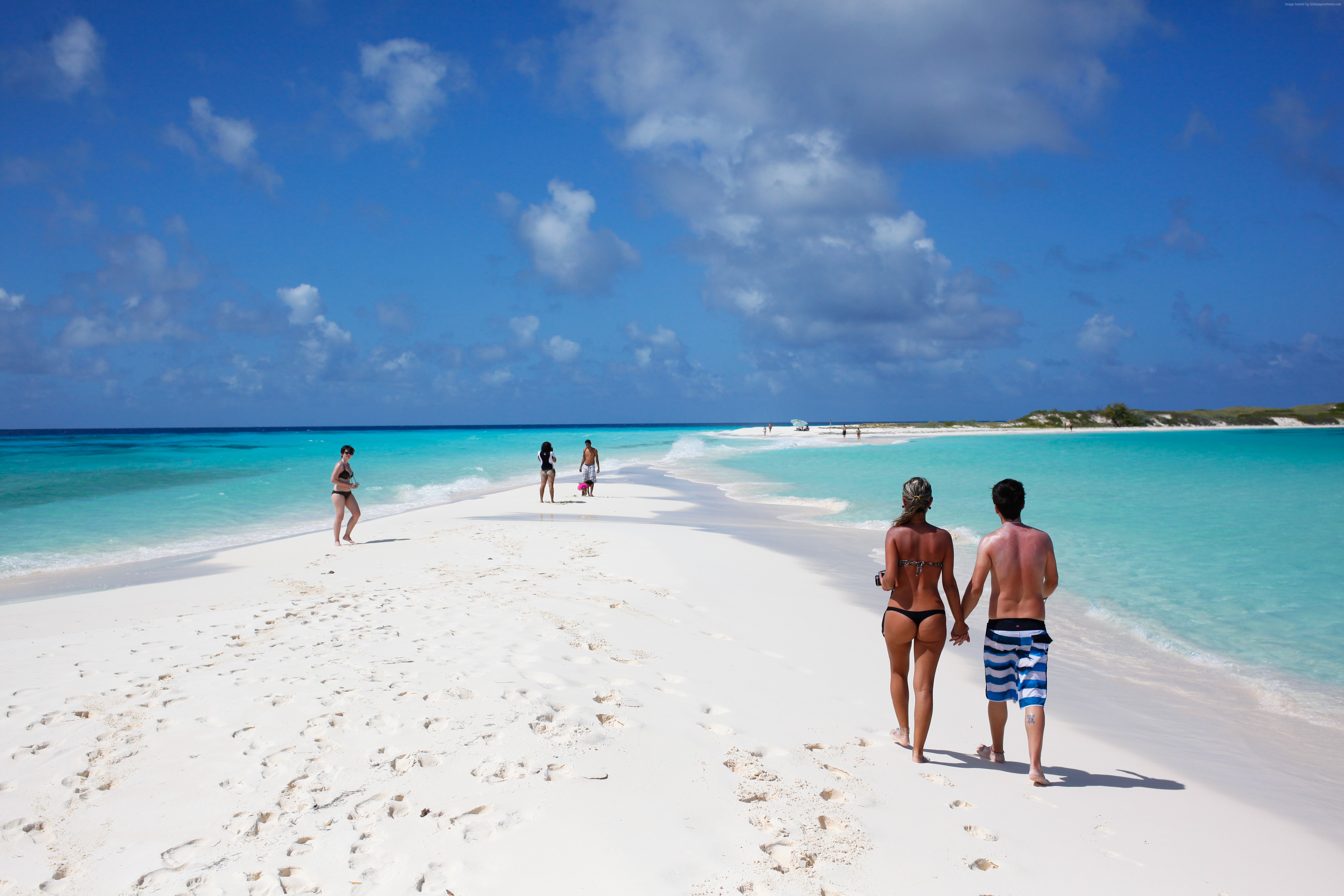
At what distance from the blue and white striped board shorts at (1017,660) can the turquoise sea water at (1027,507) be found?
17.4ft

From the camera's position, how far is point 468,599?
8.60 m

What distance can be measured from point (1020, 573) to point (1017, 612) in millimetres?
262

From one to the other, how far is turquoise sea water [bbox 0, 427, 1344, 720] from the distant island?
62.2 metres

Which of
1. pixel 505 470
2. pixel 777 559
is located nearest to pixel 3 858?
pixel 777 559

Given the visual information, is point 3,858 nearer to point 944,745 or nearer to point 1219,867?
point 944,745

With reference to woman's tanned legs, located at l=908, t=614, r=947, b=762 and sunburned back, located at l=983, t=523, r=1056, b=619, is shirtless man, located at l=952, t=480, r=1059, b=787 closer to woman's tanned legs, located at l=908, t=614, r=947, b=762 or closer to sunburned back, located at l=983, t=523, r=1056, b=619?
sunburned back, located at l=983, t=523, r=1056, b=619

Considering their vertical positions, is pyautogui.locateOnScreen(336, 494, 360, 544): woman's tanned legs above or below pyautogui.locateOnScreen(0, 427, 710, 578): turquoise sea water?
above

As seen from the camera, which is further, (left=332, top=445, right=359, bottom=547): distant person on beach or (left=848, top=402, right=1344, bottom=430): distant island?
(left=848, top=402, right=1344, bottom=430): distant island

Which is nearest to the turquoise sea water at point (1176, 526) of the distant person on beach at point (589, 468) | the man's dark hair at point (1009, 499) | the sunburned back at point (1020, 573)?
the sunburned back at point (1020, 573)

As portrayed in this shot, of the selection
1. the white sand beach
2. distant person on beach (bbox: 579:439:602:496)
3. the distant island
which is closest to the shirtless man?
the white sand beach

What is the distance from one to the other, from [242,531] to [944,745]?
1781 centimetres

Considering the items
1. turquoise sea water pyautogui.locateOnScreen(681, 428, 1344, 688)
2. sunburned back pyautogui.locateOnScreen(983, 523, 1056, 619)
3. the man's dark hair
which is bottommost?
turquoise sea water pyautogui.locateOnScreen(681, 428, 1344, 688)

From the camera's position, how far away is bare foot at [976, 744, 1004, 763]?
4762 millimetres

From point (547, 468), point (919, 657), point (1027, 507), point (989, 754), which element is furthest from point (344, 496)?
point (1027, 507)
